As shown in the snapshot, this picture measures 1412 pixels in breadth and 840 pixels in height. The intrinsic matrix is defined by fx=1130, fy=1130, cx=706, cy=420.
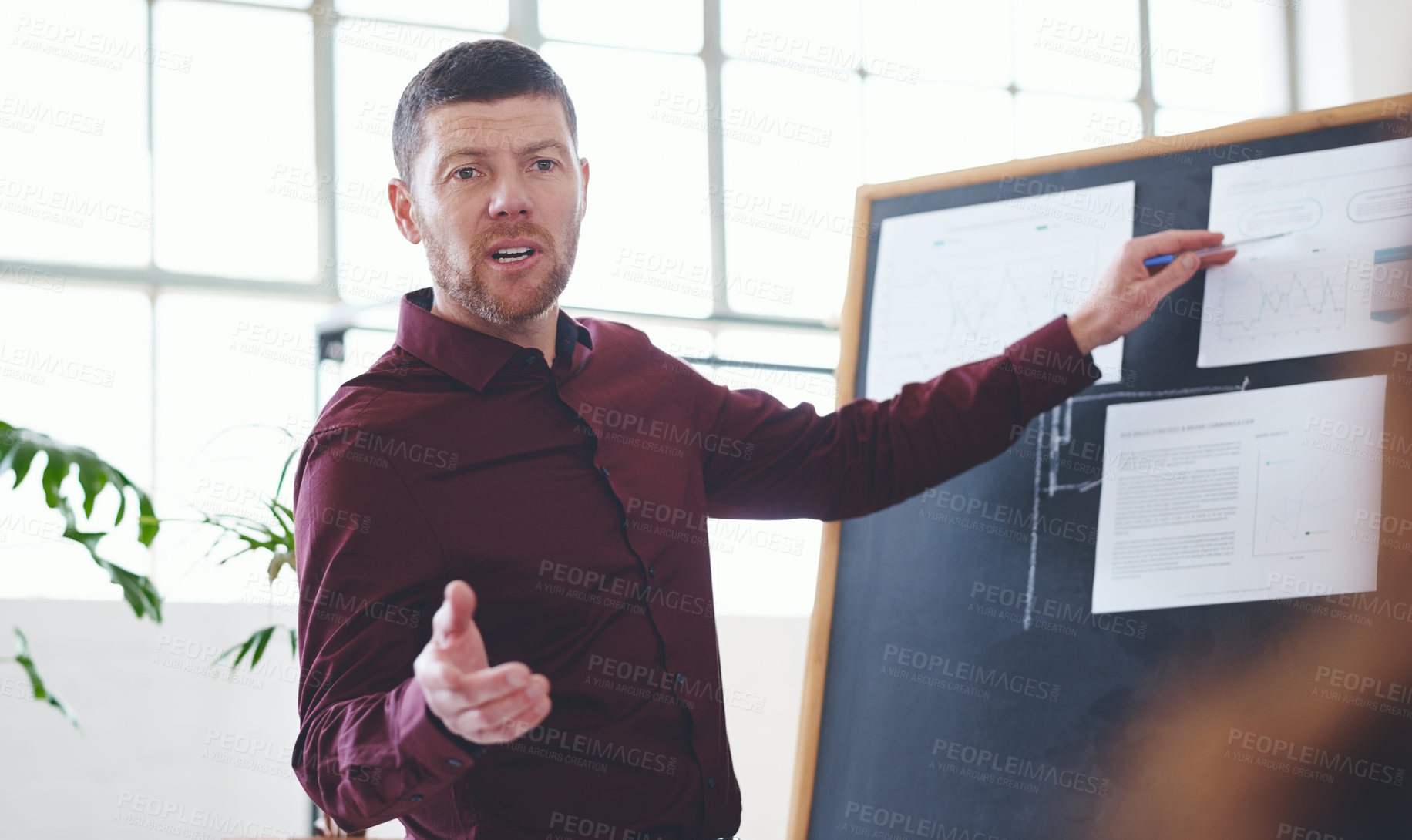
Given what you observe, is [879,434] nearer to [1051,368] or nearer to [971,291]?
[1051,368]

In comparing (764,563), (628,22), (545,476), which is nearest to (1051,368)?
(545,476)

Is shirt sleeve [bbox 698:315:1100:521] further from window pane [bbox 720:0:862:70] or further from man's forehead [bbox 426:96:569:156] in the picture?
window pane [bbox 720:0:862:70]

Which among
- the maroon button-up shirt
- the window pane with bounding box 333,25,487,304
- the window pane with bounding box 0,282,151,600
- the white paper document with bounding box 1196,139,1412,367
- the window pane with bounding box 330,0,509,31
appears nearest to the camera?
the maroon button-up shirt

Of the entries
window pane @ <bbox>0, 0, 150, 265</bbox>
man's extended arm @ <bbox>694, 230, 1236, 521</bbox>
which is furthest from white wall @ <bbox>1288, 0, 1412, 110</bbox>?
window pane @ <bbox>0, 0, 150, 265</bbox>

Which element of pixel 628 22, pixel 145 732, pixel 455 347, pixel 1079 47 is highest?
pixel 1079 47

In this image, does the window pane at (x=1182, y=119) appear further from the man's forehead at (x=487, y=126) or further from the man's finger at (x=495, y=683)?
the man's finger at (x=495, y=683)

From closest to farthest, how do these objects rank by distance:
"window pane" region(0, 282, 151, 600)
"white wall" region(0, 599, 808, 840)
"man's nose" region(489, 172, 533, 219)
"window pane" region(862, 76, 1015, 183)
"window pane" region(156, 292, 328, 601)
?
"man's nose" region(489, 172, 533, 219)
"white wall" region(0, 599, 808, 840)
"window pane" region(0, 282, 151, 600)
"window pane" region(156, 292, 328, 601)
"window pane" region(862, 76, 1015, 183)

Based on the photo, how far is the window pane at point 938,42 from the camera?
4.95 metres

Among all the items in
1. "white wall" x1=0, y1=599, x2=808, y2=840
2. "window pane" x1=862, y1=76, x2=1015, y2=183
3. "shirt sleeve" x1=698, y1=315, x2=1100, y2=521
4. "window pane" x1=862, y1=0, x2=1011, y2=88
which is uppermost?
"window pane" x1=862, y1=0, x2=1011, y2=88

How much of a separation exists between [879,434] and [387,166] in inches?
117

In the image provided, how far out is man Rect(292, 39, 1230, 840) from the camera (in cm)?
136

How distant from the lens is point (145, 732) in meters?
3.48

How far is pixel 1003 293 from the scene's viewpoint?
2.03m

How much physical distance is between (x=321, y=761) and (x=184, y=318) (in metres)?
3.06
